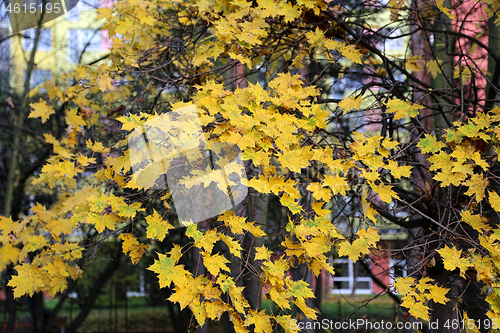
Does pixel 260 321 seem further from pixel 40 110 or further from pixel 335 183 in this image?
pixel 40 110

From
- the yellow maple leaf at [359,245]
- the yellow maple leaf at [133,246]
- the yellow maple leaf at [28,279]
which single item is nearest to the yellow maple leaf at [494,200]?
the yellow maple leaf at [359,245]

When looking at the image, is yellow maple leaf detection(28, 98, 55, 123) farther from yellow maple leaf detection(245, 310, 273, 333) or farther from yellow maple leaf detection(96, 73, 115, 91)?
yellow maple leaf detection(245, 310, 273, 333)

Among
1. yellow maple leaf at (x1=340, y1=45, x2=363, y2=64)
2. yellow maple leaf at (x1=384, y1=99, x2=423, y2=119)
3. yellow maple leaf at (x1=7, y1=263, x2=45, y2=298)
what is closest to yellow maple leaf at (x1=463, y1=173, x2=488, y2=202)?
yellow maple leaf at (x1=384, y1=99, x2=423, y2=119)

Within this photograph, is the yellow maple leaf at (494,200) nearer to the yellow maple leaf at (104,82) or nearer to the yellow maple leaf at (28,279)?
the yellow maple leaf at (104,82)

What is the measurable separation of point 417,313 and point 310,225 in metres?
0.68

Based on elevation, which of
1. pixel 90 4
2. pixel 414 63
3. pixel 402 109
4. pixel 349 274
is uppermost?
pixel 90 4

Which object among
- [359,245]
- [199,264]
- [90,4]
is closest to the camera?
[359,245]

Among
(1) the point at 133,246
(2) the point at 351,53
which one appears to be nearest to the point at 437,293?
(2) the point at 351,53

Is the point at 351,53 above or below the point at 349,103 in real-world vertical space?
above

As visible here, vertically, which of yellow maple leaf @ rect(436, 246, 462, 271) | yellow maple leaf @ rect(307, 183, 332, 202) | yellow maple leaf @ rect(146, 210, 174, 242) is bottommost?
yellow maple leaf @ rect(436, 246, 462, 271)

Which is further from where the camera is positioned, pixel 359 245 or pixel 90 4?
pixel 90 4

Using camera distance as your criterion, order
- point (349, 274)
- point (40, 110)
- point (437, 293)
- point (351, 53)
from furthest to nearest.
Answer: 1. point (349, 274)
2. point (40, 110)
3. point (351, 53)
4. point (437, 293)

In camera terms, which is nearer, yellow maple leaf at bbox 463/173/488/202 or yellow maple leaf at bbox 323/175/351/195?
yellow maple leaf at bbox 323/175/351/195

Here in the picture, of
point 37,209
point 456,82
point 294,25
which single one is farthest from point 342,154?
point 456,82
